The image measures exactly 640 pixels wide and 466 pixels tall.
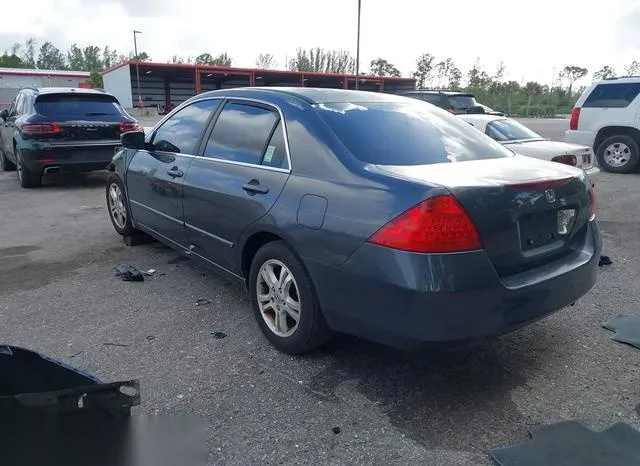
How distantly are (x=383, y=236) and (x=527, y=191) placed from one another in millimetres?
804

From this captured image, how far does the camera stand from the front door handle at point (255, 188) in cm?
323

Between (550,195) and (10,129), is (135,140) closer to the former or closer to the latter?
(550,195)

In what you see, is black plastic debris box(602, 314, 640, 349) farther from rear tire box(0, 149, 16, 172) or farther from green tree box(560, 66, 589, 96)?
green tree box(560, 66, 589, 96)

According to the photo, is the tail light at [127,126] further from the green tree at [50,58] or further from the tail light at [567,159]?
the green tree at [50,58]

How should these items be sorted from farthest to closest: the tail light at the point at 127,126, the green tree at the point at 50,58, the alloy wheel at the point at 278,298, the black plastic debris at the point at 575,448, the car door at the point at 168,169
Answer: the green tree at the point at 50,58 < the tail light at the point at 127,126 < the car door at the point at 168,169 < the alloy wheel at the point at 278,298 < the black plastic debris at the point at 575,448

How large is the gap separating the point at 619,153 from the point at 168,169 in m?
10.3

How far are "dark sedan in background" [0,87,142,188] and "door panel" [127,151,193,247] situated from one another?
13.8 feet

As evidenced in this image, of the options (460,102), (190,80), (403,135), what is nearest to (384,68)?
(190,80)

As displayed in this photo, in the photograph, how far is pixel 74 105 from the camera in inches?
357

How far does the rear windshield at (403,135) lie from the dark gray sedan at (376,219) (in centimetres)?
1

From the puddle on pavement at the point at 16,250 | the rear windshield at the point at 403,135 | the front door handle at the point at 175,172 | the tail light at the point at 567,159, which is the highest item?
the rear windshield at the point at 403,135

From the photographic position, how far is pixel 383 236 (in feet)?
8.23

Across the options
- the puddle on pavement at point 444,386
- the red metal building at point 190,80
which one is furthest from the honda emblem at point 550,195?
the red metal building at point 190,80

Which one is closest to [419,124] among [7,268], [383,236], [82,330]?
[383,236]
